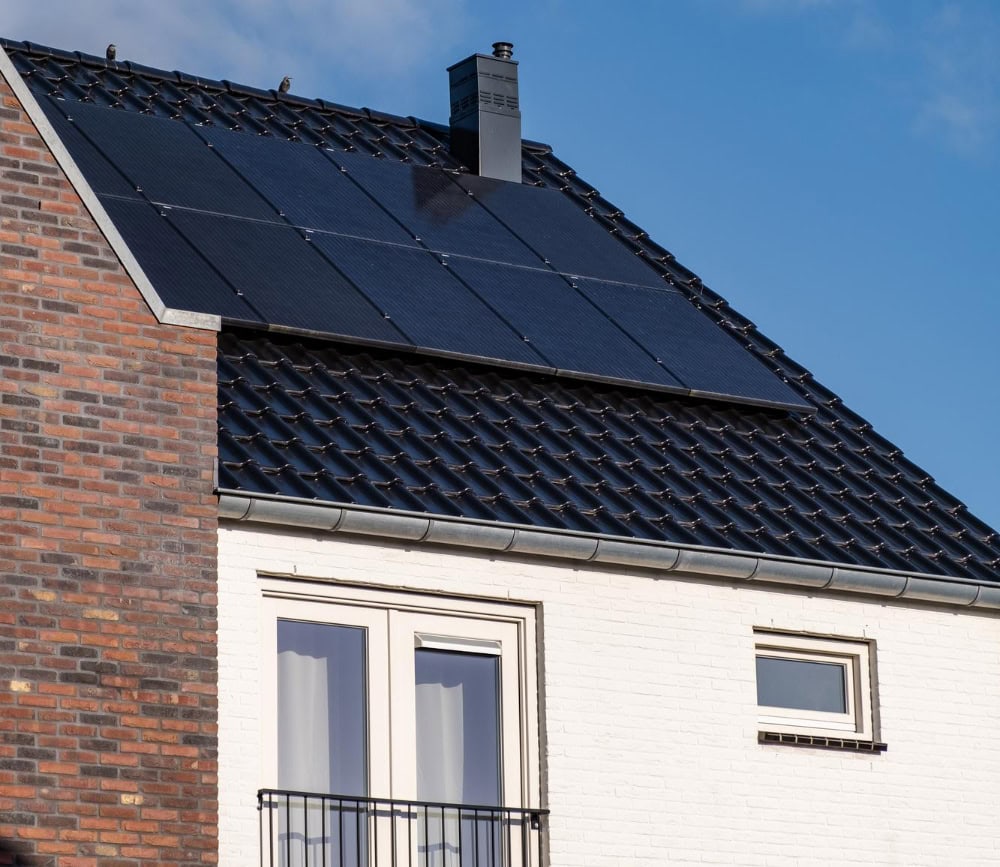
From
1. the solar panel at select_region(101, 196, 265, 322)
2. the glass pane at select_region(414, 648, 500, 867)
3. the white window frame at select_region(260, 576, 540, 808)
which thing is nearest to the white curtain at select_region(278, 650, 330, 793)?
the white window frame at select_region(260, 576, 540, 808)

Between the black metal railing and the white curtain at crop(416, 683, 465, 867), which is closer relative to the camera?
the black metal railing

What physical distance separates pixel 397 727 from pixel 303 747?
1.95ft

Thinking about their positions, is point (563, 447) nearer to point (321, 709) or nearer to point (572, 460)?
point (572, 460)

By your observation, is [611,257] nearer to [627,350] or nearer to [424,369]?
[627,350]

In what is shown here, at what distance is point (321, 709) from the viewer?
13883mm

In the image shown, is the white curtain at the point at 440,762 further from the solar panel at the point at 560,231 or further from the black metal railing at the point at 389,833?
the solar panel at the point at 560,231

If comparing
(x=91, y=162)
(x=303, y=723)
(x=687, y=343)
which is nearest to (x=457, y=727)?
(x=303, y=723)

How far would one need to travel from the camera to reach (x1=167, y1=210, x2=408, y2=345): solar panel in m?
15.9

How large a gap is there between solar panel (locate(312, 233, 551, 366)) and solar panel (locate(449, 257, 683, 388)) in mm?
178

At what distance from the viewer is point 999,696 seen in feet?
53.2

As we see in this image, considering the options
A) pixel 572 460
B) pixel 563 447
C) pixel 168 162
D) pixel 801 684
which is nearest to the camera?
pixel 801 684

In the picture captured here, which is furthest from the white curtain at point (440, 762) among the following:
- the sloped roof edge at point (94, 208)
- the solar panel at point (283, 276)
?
the solar panel at point (283, 276)

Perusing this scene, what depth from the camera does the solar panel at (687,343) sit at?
17.5m

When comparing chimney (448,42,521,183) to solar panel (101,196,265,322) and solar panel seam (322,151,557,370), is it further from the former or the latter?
solar panel (101,196,265,322)
